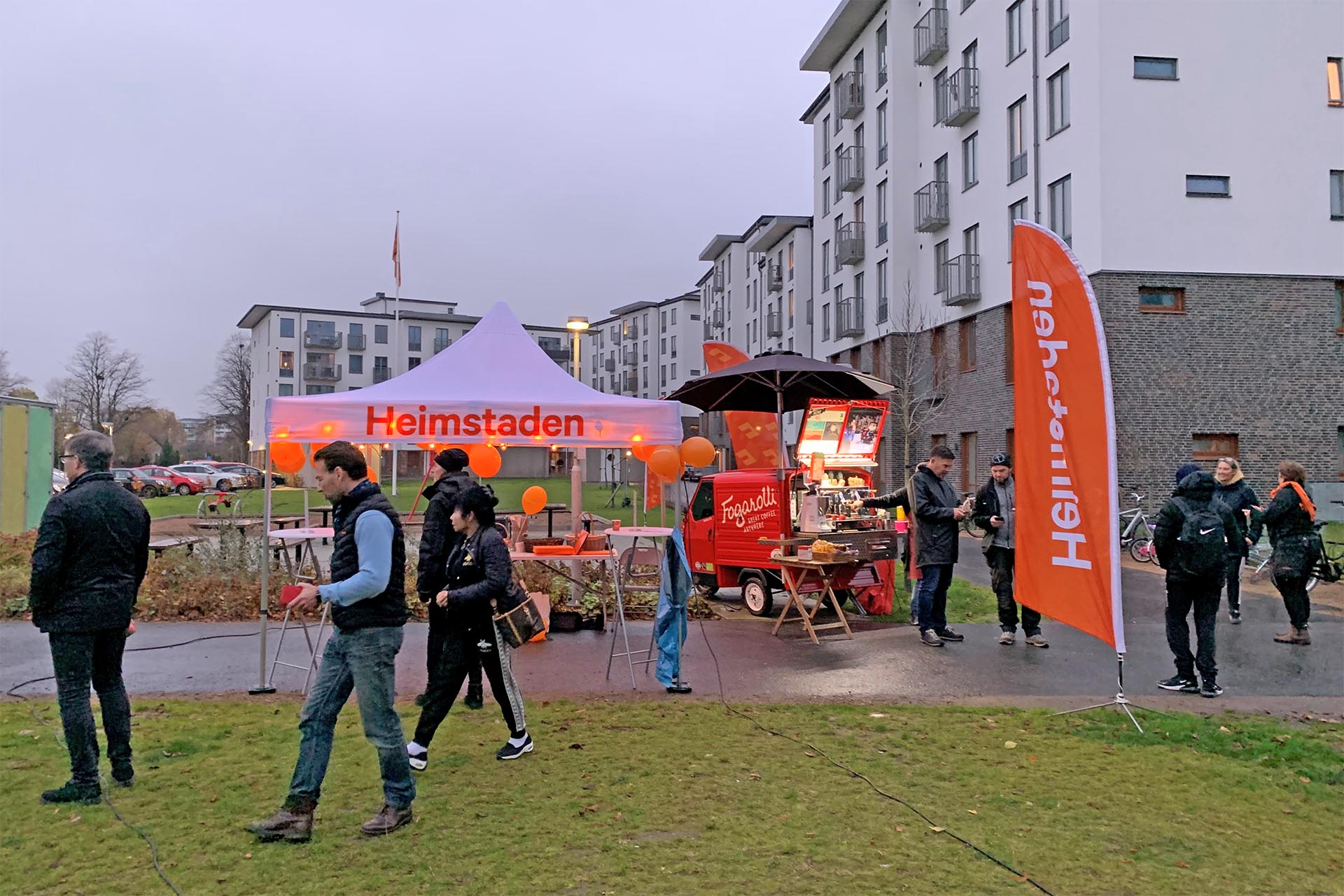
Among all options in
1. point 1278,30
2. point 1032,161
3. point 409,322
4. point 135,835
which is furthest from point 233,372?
point 135,835

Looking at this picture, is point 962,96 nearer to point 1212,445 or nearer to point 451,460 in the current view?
point 1212,445

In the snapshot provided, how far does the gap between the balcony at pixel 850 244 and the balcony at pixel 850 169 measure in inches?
58.6

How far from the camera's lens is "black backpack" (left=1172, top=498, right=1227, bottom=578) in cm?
719

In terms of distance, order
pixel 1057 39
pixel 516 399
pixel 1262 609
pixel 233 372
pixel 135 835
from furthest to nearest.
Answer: pixel 233 372, pixel 1057 39, pixel 1262 609, pixel 516 399, pixel 135 835

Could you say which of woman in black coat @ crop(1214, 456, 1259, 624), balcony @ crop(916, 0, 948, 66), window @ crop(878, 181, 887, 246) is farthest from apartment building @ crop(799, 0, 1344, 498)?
woman in black coat @ crop(1214, 456, 1259, 624)

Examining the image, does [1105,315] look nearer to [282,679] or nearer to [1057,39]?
[1057,39]

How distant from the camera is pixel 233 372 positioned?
255 feet

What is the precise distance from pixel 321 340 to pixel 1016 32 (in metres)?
66.4

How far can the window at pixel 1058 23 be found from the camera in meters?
24.6

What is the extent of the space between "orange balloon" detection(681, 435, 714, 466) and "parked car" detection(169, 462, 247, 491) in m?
40.1

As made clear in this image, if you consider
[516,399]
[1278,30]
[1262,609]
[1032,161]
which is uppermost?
[1278,30]

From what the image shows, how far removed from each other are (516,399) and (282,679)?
10.5ft

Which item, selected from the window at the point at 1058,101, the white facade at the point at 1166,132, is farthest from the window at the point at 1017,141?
the window at the point at 1058,101

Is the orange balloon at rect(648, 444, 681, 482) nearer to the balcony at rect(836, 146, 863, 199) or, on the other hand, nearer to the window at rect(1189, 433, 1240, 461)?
the window at rect(1189, 433, 1240, 461)
